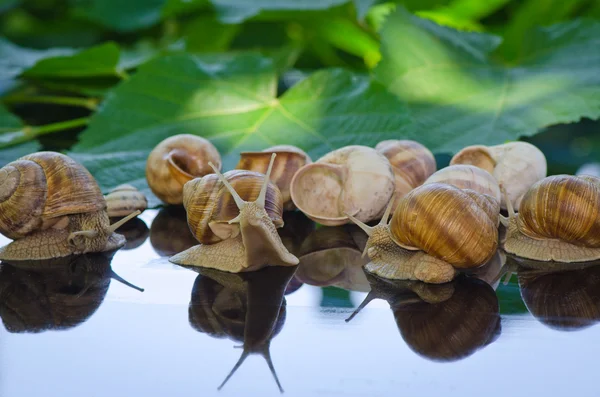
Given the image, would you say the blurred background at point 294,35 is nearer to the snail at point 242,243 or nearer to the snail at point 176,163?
the snail at point 176,163

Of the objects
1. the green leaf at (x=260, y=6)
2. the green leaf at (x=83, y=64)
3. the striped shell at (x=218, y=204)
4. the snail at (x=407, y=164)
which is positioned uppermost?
the striped shell at (x=218, y=204)

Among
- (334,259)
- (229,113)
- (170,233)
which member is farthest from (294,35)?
(334,259)

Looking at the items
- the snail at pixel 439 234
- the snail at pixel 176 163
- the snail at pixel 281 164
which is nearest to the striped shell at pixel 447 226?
the snail at pixel 439 234

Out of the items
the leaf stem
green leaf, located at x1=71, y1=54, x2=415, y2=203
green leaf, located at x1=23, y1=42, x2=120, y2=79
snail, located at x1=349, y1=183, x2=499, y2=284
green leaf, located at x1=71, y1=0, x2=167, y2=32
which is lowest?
the leaf stem

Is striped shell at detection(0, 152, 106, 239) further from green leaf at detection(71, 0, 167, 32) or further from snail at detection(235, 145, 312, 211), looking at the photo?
green leaf at detection(71, 0, 167, 32)

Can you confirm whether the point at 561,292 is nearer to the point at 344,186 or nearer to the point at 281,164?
the point at 344,186

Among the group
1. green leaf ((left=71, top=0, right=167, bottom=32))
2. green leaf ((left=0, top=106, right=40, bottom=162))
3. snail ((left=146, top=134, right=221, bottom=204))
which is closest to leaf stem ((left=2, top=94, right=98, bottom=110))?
green leaf ((left=0, top=106, right=40, bottom=162))

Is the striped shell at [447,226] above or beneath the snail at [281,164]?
above

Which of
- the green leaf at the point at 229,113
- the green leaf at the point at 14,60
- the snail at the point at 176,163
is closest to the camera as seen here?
the snail at the point at 176,163
